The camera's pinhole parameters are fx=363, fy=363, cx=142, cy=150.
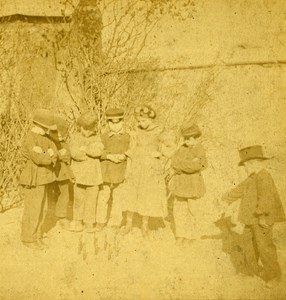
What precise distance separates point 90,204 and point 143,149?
63 cm

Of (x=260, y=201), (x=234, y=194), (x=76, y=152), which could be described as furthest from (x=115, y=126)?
(x=260, y=201)

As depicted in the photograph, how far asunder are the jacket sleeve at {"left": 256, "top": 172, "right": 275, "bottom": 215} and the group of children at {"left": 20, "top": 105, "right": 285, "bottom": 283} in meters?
0.20

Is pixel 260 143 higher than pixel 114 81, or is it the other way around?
pixel 114 81

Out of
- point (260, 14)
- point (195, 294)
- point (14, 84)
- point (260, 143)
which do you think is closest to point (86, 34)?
point (14, 84)

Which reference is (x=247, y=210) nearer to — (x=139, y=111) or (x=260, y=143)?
(x=260, y=143)

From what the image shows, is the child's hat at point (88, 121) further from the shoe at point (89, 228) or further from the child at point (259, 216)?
the child at point (259, 216)

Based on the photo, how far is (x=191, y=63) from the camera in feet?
10.9

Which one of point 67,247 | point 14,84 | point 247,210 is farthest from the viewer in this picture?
point 14,84

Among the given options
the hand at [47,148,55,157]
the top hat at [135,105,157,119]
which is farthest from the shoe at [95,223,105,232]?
the top hat at [135,105,157,119]

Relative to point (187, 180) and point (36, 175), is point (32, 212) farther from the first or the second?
point (187, 180)

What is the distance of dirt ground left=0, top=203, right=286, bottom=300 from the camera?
2.74 meters

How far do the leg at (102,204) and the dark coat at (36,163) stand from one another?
42cm

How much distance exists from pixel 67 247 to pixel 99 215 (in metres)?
0.35

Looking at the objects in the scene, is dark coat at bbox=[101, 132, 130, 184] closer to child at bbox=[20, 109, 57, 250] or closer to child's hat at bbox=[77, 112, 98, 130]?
child's hat at bbox=[77, 112, 98, 130]
